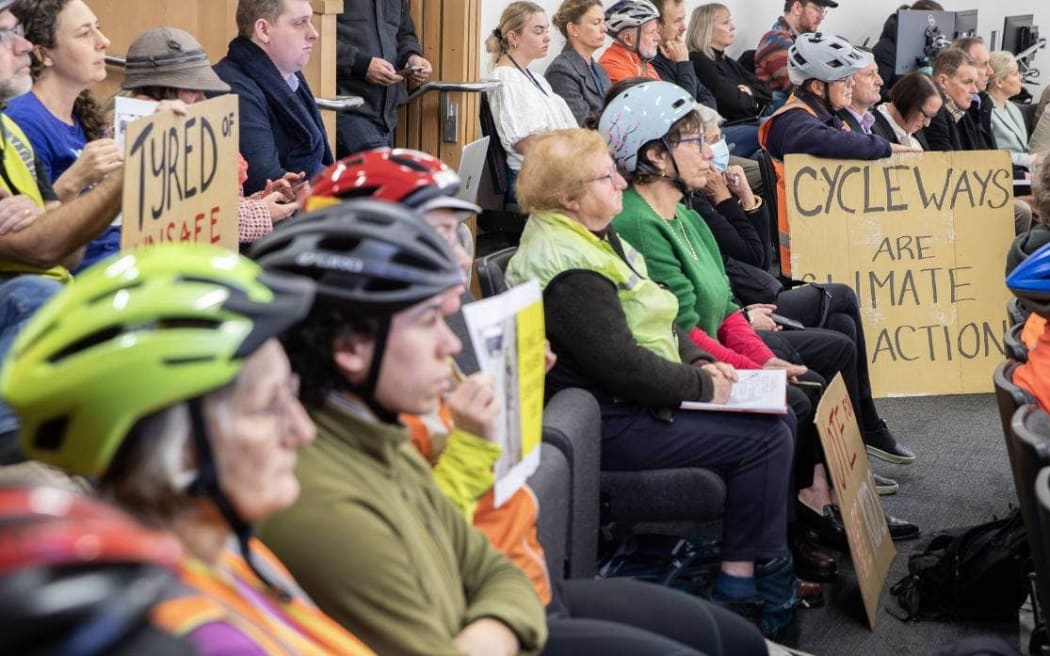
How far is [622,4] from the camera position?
7.50 meters

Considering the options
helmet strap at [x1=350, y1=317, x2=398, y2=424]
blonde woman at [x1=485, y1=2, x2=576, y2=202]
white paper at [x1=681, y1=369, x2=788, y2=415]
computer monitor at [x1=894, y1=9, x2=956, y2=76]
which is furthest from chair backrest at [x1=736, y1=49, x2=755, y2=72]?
A: helmet strap at [x1=350, y1=317, x2=398, y2=424]

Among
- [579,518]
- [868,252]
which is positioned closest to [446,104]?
[868,252]

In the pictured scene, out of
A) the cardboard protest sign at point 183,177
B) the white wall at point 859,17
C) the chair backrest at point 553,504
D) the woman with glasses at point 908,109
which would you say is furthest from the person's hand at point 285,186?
the white wall at point 859,17

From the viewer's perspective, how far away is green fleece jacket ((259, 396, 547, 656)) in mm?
1648

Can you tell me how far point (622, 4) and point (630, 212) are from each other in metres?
3.98

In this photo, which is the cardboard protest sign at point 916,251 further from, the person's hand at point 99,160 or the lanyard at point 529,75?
the person's hand at point 99,160

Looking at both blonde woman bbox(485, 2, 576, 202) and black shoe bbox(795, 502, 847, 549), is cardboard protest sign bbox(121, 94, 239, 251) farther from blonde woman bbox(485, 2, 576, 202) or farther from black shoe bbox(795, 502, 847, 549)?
blonde woman bbox(485, 2, 576, 202)

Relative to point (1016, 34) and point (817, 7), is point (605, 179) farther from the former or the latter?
point (1016, 34)

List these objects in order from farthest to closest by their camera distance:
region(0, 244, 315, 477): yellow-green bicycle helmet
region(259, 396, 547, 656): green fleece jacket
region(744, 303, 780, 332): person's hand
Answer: region(744, 303, 780, 332): person's hand < region(259, 396, 547, 656): green fleece jacket < region(0, 244, 315, 477): yellow-green bicycle helmet

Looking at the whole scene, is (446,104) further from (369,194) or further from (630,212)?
(369,194)

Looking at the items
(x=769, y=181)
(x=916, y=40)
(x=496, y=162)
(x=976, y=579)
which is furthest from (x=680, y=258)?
(x=916, y=40)

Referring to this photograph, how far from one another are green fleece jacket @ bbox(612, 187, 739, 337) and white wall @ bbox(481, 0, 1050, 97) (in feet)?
14.5

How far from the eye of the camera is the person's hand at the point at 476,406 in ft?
6.93

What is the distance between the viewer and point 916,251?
5902 millimetres
